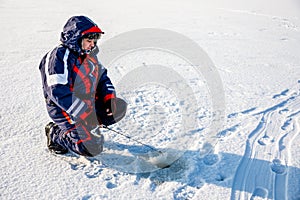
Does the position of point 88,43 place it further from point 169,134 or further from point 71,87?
point 169,134

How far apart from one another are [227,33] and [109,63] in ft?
11.6

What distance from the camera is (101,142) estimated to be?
91.4 inches

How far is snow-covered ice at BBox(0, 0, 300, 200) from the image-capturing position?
2018 mm

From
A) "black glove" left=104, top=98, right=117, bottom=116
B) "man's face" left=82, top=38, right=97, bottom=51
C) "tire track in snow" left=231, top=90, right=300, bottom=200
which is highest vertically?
"man's face" left=82, top=38, right=97, bottom=51

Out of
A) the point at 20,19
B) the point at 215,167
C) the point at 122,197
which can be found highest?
the point at 20,19

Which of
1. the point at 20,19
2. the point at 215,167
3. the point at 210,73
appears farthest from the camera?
the point at 20,19

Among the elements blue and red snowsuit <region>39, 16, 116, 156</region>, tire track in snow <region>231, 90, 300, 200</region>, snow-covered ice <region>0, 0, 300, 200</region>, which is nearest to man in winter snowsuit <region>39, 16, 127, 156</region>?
Answer: blue and red snowsuit <region>39, 16, 116, 156</region>

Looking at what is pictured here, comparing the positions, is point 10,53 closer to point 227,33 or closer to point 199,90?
point 199,90

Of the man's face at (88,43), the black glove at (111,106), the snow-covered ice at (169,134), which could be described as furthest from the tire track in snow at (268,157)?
the man's face at (88,43)

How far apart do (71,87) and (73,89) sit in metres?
0.07

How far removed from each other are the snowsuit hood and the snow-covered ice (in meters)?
0.91

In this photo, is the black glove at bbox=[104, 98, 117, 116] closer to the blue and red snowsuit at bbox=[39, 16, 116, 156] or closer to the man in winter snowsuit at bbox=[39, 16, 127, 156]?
the man in winter snowsuit at bbox=[39, 16, 127, 156]

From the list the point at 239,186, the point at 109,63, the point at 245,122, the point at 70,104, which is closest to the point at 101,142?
the point at 70,104

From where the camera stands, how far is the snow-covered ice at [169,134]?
6.62 feet
